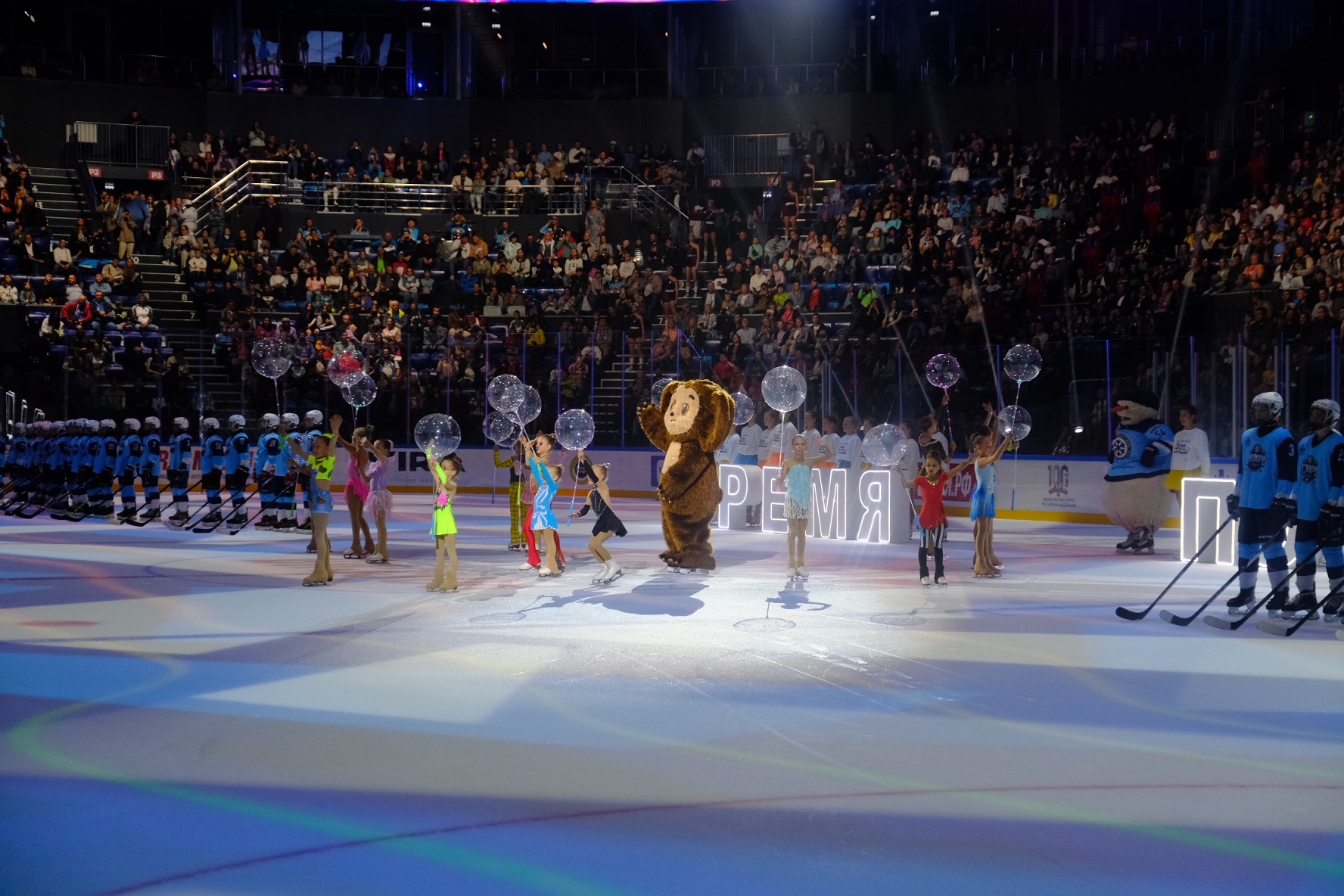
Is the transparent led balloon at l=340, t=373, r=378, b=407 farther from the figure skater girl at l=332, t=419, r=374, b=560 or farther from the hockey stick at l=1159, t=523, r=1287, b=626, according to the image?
the hockey stick at l=1159, t=523, r=1287, b=626

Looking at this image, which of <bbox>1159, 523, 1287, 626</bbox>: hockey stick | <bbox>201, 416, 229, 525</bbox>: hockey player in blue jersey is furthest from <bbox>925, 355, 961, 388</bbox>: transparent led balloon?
<bbox>201, 416, 229, 525</bbox>: hockey player in blue jersey

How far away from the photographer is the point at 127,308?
27031 mm

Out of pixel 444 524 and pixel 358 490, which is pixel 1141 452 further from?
pixel 358 490

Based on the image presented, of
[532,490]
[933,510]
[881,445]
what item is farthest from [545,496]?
[881,445]

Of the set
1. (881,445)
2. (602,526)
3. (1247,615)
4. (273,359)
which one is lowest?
(1247,615)

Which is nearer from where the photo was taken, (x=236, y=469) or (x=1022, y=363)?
(x=1022, y=363)

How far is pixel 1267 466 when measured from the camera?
9.97 meters

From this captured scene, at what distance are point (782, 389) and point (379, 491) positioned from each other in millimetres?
4984

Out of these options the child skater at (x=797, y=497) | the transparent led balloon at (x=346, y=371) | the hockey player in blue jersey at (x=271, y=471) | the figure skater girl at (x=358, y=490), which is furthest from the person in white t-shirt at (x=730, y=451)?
the child skater at (x=797, y=497)

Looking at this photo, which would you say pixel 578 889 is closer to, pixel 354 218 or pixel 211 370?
pixel 211 370

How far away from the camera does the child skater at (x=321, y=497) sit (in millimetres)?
11672

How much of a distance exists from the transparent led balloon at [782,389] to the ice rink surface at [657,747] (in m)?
4.38

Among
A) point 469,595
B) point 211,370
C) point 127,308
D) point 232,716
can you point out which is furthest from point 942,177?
point 232,716

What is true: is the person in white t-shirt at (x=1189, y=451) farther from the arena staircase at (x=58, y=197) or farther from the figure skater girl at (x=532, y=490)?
the arena staircase at (x=58, y=197)
